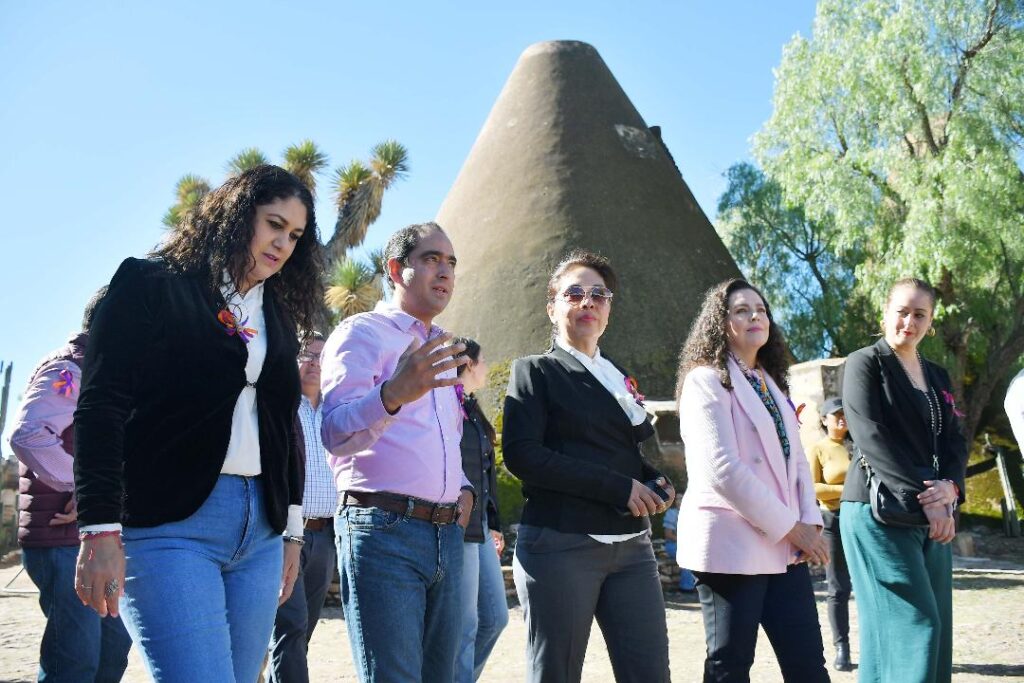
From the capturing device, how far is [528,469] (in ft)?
10.0

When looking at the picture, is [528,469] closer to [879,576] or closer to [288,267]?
[288,267]

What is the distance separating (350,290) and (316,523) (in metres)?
12.9

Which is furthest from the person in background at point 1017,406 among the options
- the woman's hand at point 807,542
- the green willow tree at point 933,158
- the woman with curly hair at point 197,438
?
the green willow tree at point 933,158

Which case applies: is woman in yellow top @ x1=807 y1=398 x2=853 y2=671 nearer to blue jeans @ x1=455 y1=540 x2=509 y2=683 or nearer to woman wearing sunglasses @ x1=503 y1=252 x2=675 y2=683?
blue jeans @ x1=455 y1=540 x2=509 y2=683

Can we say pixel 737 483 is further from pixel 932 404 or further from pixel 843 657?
pixel 843 657

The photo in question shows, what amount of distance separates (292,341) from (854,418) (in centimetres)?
221

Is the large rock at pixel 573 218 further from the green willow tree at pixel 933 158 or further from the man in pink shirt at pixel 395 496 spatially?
the man in pink shirt at pixel 395 496

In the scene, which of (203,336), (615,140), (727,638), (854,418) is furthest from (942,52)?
(203,336)

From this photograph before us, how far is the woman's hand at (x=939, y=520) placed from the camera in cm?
350

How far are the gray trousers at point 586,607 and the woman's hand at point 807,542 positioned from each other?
47 centimetres

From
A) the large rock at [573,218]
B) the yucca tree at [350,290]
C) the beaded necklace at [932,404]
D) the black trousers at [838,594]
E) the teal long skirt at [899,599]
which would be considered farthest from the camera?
the yucca tree at [350,290]

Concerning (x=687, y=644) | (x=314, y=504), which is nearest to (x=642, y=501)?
(x=314, y=504)

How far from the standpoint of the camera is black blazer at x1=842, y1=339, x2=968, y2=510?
3629mm

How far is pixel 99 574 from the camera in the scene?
1994 millimetres
